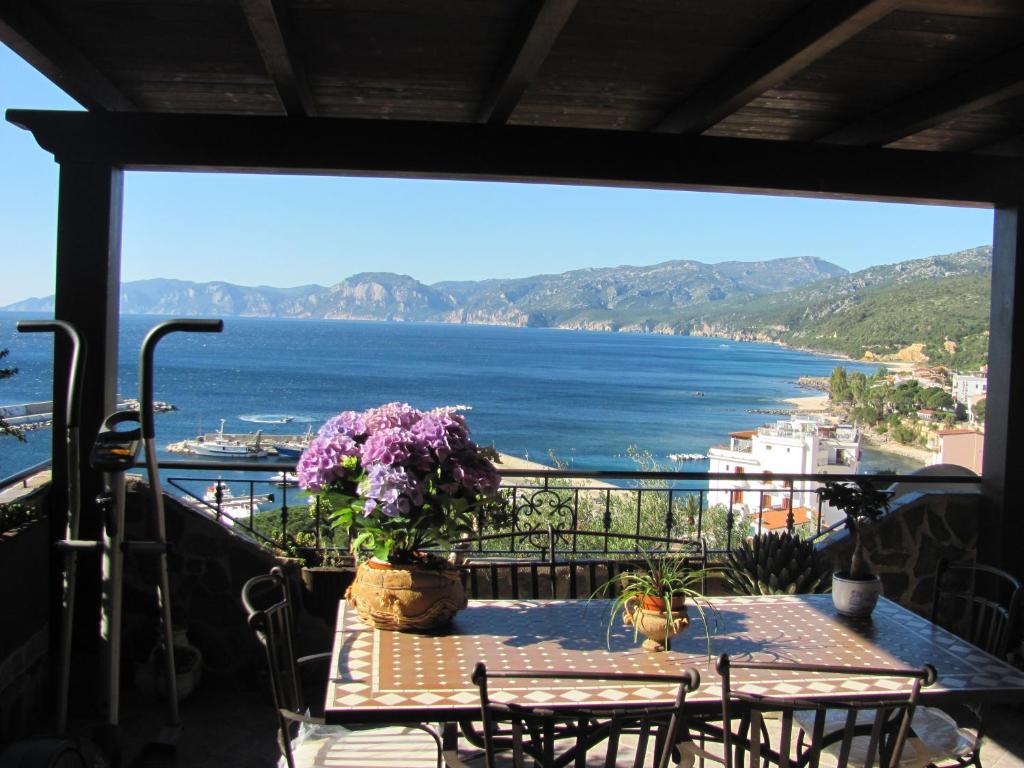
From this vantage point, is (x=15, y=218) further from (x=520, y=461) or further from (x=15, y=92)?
(x=520, y=461)

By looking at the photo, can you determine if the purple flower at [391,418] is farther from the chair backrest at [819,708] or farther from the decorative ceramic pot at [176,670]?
the decorative ceramic pot at [176,670]

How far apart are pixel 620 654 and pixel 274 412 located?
1701 inches

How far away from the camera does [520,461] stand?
33.1 metres

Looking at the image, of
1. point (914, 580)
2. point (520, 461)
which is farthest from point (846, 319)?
point (914, 580)

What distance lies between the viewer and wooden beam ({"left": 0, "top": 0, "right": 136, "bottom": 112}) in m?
2.55

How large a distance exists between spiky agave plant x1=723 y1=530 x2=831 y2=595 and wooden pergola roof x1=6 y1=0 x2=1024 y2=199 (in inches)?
60.3

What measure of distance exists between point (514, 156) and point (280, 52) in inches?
42.5

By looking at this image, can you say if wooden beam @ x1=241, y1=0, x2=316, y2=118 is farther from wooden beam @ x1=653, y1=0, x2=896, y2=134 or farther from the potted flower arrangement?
wooden beam @ x1=653, y1=0, x2=896, y2=134

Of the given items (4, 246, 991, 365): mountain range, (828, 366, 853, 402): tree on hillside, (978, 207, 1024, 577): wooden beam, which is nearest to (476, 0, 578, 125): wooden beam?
(978, 207, 1024, 577): wooden beam

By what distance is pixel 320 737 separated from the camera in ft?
7.97

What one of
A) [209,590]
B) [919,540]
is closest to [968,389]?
[919,540]

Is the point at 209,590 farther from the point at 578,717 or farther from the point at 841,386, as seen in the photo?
the point at 841,386

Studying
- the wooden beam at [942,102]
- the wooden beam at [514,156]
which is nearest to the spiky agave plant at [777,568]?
the wooden beam at [514,156]

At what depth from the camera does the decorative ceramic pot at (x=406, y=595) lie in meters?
2.38
